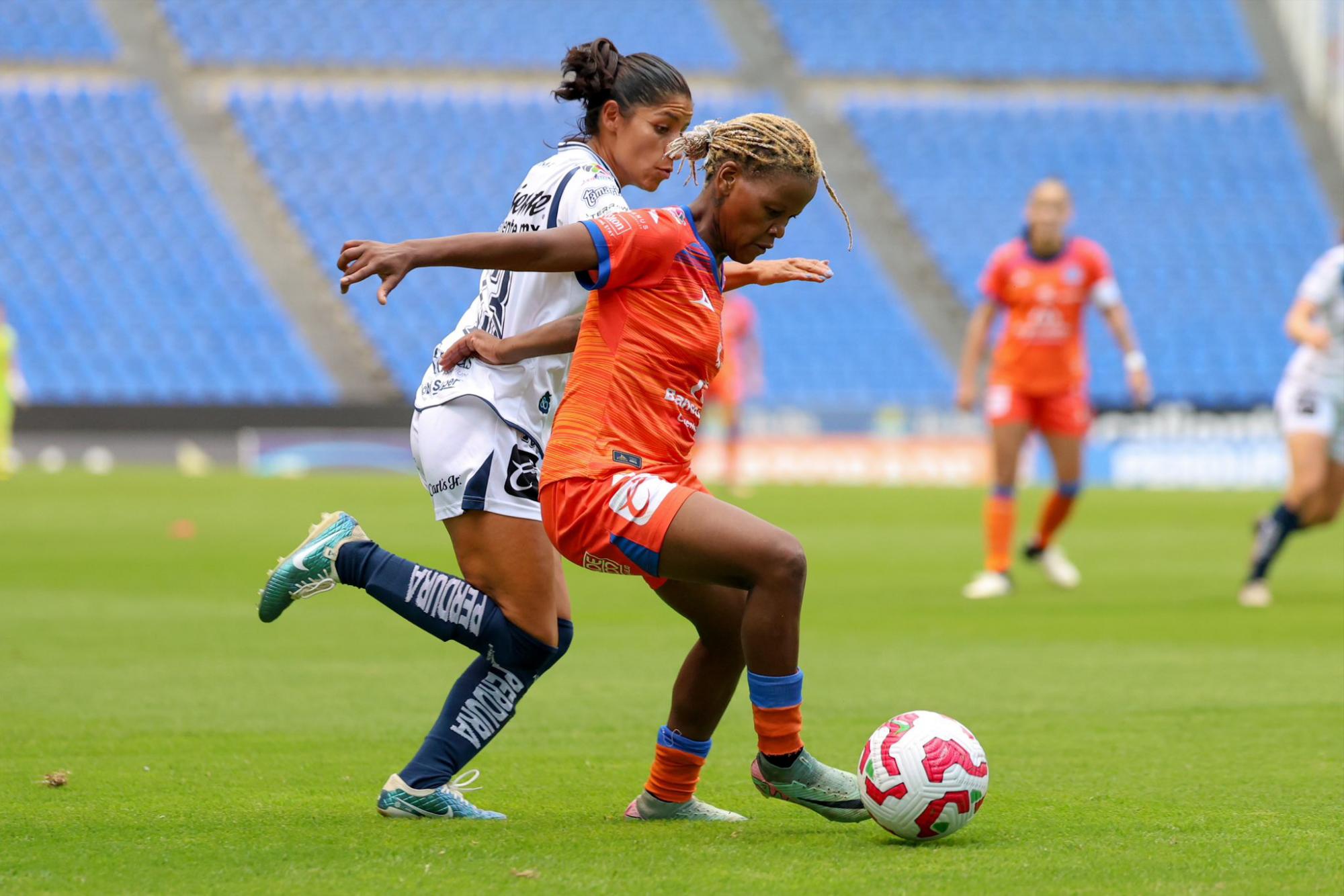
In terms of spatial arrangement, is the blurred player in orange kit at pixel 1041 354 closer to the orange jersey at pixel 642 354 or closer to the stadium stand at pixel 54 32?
the orange jersey at pixel 642 354

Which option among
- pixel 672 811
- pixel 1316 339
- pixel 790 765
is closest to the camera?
pixel 790 765

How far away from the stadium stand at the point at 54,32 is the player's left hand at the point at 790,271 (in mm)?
25873

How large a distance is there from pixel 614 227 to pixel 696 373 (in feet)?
1.52

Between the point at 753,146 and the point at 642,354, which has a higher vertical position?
the point at 753,146

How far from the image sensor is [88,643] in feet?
28.2

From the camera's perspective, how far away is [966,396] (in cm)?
1146

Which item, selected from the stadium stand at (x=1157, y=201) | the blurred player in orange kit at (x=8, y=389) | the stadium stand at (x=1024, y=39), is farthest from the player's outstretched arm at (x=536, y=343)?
the stadium stand at (x=1024, y=39)

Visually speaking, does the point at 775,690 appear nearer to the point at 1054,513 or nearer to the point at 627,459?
the point at 627,459

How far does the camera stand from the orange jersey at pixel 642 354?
4.44 metres

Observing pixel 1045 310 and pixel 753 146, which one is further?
pixel 1045 310

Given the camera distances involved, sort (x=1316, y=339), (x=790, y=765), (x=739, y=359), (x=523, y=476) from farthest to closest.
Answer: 1. (x=739, y=359)
2. (x=1316, y=339)
3. (x=523, y=476)
4. (x=790, y=765)

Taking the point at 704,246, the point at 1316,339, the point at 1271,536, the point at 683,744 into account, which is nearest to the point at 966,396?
the point at 1271,536

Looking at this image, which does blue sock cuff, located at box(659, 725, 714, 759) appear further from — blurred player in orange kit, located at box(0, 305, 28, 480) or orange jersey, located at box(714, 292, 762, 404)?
blurred player in orange kit, located at box(0, 305, 28, 480)

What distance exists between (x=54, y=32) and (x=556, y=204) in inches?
1047
